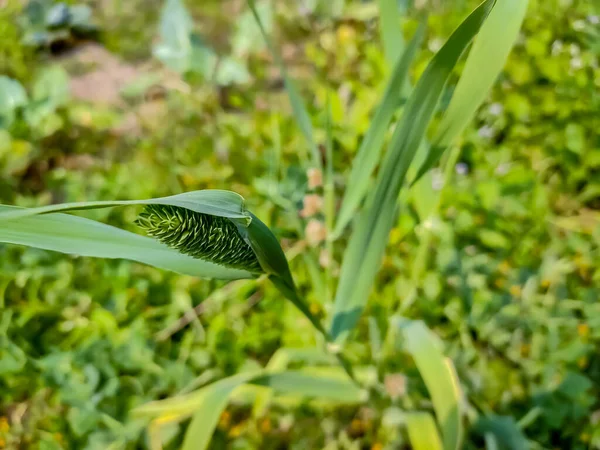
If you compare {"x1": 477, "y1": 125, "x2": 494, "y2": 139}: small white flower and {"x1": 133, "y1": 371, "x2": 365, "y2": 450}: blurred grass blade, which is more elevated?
{"x1": 477, "y1": 125, "x2": 494, "y2": 139}: small white flower

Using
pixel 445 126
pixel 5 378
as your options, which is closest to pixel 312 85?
pixel 445 126

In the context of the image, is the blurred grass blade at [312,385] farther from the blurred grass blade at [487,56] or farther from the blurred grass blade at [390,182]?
the blurred grass blade at [487,56]

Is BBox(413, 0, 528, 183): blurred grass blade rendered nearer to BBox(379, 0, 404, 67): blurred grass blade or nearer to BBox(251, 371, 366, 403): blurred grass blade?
BBox(379, 0, 404, 67): blurred grass blade

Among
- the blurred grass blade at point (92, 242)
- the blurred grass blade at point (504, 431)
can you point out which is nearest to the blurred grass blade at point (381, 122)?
the blurred grass blade at point (92, 242)

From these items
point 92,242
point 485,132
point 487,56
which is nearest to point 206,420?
point 92,242

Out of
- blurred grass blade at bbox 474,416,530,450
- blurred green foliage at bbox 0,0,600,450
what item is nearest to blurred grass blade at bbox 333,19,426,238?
blurred green foliage at bbox 0,0,600,450

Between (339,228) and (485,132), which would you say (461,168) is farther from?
(339,228)

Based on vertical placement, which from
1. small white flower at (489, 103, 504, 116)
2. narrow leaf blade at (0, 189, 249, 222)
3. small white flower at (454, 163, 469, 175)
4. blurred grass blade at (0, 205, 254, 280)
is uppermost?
narrow leaf blade at (0, 189, 249, 222)
